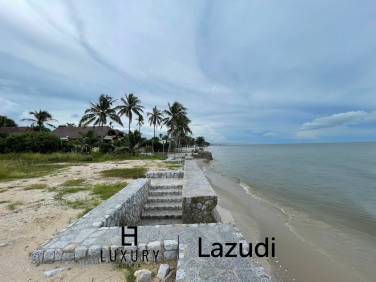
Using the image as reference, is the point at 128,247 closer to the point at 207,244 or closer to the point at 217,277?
the point at 207,244

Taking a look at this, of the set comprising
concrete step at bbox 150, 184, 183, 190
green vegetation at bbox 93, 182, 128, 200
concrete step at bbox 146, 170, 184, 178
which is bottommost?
green vegetation at bbox 93, 182, 128, 200

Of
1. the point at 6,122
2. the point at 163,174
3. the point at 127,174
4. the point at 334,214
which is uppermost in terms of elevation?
the point at 6,122

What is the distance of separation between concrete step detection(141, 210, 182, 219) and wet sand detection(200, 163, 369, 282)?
222cm

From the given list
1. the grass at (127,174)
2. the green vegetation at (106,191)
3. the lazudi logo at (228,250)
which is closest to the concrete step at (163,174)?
the grass at (127,174)

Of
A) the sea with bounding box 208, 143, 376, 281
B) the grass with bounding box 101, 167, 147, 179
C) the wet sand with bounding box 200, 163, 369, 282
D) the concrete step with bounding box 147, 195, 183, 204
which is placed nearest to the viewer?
the wet sand with bounding box 200, 163, 369, 282

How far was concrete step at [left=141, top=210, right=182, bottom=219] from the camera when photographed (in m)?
7.18

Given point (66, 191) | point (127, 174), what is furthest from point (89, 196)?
point (127, 174)

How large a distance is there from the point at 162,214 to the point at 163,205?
50 cm

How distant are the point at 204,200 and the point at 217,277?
332 centimetres

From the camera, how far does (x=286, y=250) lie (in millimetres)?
6094

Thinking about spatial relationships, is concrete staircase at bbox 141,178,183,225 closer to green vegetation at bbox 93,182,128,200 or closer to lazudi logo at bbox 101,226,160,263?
green vegetation at bbox 93,182,128,200

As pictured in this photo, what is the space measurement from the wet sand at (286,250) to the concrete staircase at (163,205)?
231 centimetres

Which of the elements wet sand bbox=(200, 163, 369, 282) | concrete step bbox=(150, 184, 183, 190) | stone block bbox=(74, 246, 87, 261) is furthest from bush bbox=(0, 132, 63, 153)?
stone block bbox=(74, 246, 87, 261)

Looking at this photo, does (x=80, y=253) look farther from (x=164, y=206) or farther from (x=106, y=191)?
(x=106, y=191)
